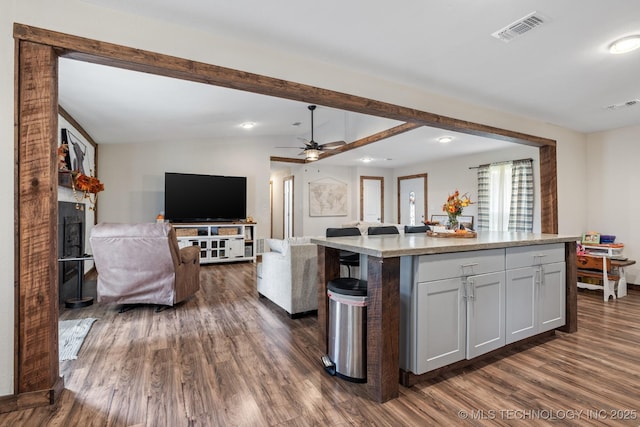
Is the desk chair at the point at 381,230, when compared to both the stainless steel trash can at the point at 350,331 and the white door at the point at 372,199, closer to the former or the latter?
the stainless steel trash can at the point at 350,331

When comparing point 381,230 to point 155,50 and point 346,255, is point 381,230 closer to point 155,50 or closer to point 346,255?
point 346,255

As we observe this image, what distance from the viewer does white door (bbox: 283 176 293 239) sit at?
30.1 feet

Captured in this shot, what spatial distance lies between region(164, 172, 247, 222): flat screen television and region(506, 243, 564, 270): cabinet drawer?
5659 mm

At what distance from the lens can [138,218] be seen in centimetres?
670

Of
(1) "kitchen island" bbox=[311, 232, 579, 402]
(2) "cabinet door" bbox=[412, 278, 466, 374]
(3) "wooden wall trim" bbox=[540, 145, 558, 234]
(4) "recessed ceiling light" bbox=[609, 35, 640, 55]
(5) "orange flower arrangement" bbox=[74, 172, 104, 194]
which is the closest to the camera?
(1) "kitchen island" bbox=[311, 232, 579, 402]

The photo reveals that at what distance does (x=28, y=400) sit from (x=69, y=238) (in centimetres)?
290

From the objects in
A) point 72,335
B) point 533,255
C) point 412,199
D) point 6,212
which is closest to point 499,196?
point 412,199

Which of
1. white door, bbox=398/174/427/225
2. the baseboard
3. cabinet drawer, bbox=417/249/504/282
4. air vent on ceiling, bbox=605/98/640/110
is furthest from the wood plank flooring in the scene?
white door, bbox=398/174/427/225

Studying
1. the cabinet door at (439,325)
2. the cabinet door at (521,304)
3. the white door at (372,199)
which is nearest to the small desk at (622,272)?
the cabinet door at (521,304)

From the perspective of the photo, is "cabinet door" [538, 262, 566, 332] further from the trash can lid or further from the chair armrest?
the chair armrest

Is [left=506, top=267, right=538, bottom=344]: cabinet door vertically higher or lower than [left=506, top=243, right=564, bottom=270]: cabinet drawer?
lower

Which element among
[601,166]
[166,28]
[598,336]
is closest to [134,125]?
[166,28]

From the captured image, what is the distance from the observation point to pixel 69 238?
4.15 metres

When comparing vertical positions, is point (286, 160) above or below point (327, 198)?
above
